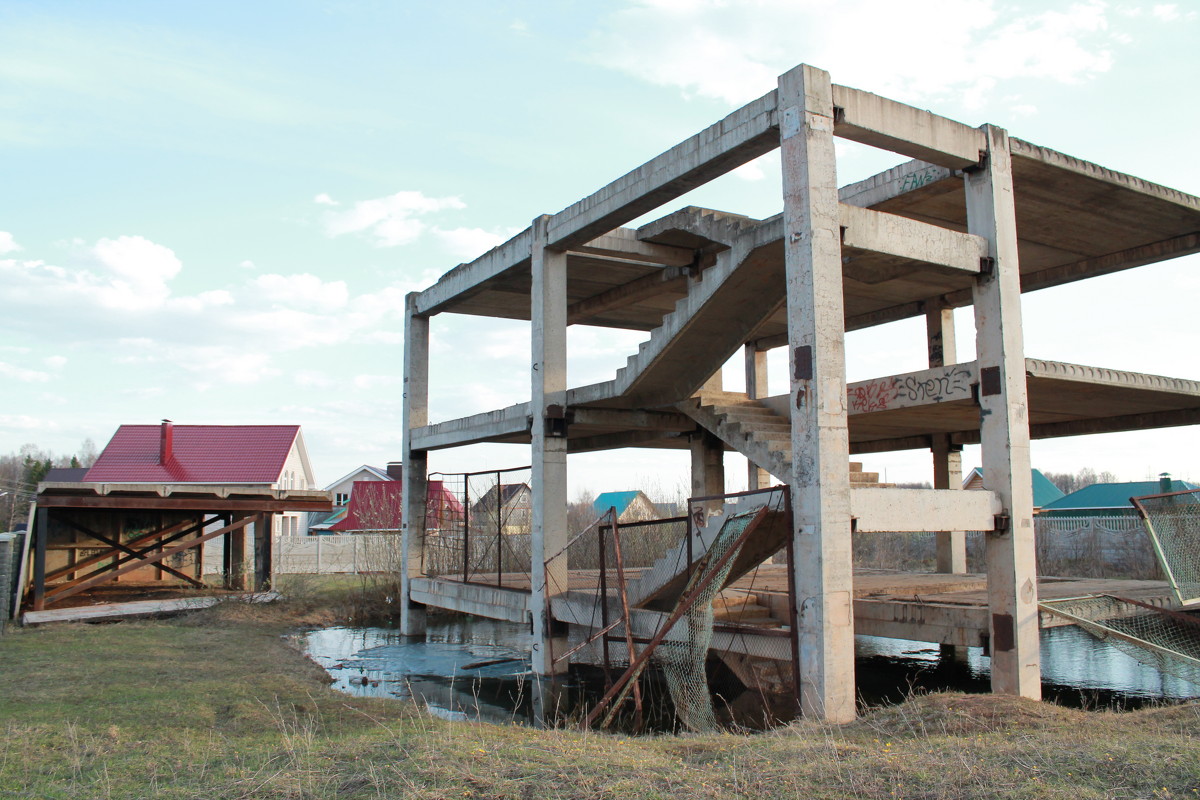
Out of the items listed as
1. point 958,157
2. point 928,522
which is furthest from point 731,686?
point 958,157

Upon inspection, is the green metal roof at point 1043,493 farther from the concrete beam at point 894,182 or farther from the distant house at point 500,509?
the concrete beam at point 894,182

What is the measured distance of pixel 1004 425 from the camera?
11.8 m

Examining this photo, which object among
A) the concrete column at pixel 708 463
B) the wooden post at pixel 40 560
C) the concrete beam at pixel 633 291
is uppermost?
the concrete beam at pixel 633 291

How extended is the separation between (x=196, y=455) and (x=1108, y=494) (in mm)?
39386

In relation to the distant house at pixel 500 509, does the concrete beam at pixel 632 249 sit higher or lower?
higher

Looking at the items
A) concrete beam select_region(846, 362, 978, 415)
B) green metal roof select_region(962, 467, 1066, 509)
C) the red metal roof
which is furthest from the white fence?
green metal roof select_region(962, 467, 1066, 509)

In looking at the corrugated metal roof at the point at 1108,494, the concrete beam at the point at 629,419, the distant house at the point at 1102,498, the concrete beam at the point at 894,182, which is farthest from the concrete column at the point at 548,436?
the corrugated metal roof at the point at 1108,494

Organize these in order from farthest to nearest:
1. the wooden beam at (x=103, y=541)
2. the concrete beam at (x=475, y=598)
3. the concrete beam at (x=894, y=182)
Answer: the wooden beam at (x=103, y=541), the concrete beam at (x=475, y=598), the concrete beam at (x=894, y=182)

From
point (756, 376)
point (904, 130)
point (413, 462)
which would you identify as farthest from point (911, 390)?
point (413, 462)

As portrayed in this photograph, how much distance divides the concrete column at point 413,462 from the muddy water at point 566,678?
2.66 feet

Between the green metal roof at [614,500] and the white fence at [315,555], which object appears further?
the green metal roof at [614,500]

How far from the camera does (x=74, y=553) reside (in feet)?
77.3

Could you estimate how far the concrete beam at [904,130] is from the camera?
11.2 metres

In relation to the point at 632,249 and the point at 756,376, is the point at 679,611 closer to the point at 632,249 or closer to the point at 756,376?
the point at 632,249
